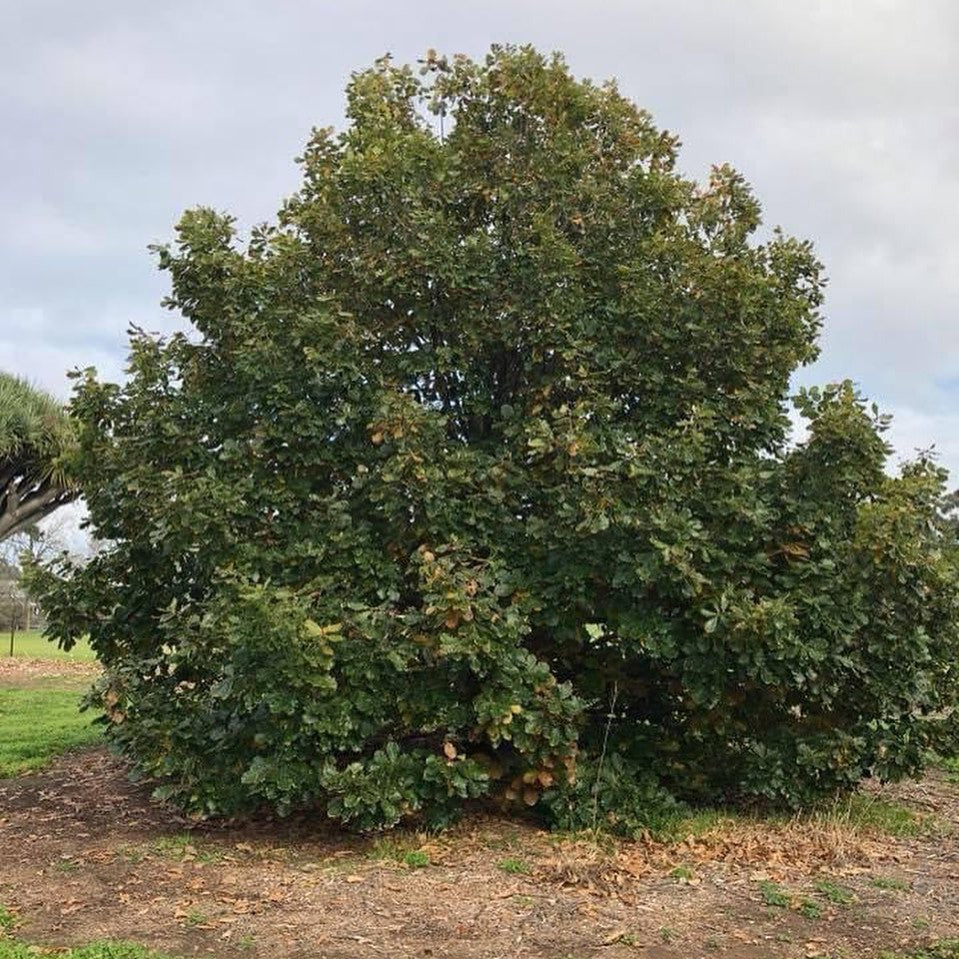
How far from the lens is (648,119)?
7.86 metres

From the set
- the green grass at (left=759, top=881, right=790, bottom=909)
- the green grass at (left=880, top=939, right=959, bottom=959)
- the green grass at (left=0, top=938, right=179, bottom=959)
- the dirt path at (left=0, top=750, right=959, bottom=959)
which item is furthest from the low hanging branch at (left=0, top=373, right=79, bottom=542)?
the green grass at (left=880, top=939, right=959, bottom=959)

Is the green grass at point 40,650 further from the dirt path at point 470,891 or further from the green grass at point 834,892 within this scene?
the green grass at point 834,892

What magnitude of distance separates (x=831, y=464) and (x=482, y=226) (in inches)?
121

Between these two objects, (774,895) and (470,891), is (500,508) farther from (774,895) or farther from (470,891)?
(774,895)

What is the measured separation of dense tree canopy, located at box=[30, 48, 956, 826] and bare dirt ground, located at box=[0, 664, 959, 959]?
39cm

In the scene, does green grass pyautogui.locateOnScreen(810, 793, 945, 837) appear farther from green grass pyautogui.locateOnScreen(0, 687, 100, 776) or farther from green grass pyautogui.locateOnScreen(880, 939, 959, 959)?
green grass pyautogui.locateOnScreen(0, 687, 100, 776)

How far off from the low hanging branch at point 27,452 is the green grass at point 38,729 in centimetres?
419

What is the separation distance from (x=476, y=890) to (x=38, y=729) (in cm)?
844

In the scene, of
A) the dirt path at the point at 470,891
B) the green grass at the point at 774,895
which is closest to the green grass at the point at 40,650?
the dirt path at the point at 470,891

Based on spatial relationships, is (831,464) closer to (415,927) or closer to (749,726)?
(749,726)

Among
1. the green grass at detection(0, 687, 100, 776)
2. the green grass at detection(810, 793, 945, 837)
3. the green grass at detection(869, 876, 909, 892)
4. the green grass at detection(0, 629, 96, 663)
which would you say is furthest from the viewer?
the green grass at detection(0, 629, 96, 663)

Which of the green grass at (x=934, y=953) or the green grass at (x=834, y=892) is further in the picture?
the green grass at (x=834, y=892)

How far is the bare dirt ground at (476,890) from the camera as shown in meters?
4.53

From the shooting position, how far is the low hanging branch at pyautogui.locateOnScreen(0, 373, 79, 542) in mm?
17984
